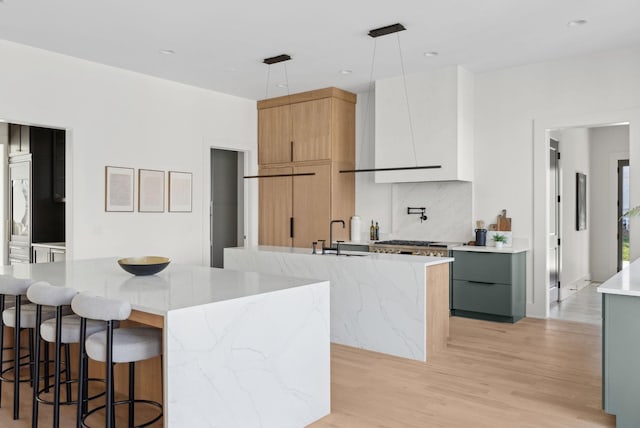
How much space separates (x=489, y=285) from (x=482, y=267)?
205 millimetres

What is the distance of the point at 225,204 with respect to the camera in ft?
26.2

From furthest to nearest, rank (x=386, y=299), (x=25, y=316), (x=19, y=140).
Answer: (x=19, y=140), (x=386, y=299), (x=25, y=316)

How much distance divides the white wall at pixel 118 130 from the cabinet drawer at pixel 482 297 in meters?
3.28

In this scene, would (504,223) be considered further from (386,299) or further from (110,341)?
(110,341)

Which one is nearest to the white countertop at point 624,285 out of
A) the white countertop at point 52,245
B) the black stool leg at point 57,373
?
the black stool leg at point 57,373

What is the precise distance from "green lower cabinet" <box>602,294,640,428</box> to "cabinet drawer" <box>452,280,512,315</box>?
2598 millimetres

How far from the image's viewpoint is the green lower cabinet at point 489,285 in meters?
5.42

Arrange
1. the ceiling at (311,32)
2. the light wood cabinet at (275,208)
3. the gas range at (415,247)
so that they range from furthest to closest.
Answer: the light wood cabinet at (275,208), the gas range at (415,247), the ceiling at (311,32)

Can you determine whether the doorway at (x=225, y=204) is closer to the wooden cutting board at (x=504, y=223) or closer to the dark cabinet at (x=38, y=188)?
the dark cabinet at (x=38, y=188)

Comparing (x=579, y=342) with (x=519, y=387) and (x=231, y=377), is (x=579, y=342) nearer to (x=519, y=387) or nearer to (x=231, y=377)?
(x=519, y=387)

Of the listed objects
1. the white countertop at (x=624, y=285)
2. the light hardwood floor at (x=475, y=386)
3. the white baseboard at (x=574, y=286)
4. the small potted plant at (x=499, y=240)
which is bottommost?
the light hardwood floor at (x=475, y=386)

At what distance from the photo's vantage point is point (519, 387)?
354 cm

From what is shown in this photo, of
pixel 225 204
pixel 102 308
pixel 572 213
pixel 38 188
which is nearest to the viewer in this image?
pixel 102 308

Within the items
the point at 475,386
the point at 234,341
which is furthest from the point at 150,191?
the point at 475,386
